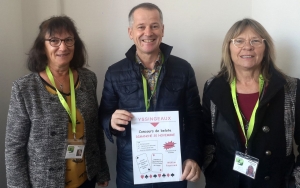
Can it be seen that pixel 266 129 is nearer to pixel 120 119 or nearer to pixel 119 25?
pixel 120 119

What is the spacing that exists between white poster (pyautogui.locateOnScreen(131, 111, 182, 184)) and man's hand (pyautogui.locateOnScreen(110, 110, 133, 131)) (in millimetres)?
39

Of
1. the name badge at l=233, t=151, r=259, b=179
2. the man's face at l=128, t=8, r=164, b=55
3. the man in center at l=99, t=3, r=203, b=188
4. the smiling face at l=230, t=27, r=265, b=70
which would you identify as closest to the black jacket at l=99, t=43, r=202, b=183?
the man in center at l=99, t=3, r=203, b=188

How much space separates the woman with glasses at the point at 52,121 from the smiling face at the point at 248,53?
1011 millimetres

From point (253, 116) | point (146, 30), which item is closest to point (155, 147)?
point (253, 116)

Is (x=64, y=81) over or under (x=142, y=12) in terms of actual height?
under

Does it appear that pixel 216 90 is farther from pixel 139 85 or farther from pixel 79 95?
pixel 79 95

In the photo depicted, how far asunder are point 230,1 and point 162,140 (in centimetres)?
150

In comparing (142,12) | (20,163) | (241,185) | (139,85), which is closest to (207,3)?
(142,12)

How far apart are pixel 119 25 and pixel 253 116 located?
1.41 m

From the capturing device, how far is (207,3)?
93.6 inches

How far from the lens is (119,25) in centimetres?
238

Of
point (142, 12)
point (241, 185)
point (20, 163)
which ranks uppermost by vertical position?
point (142, 12)

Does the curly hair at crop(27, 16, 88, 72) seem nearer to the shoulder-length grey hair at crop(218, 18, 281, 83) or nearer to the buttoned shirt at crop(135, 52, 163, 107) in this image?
the buttoned shirt at crop(135, 52, 163, 107)

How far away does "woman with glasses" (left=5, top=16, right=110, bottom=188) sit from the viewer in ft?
5.33
